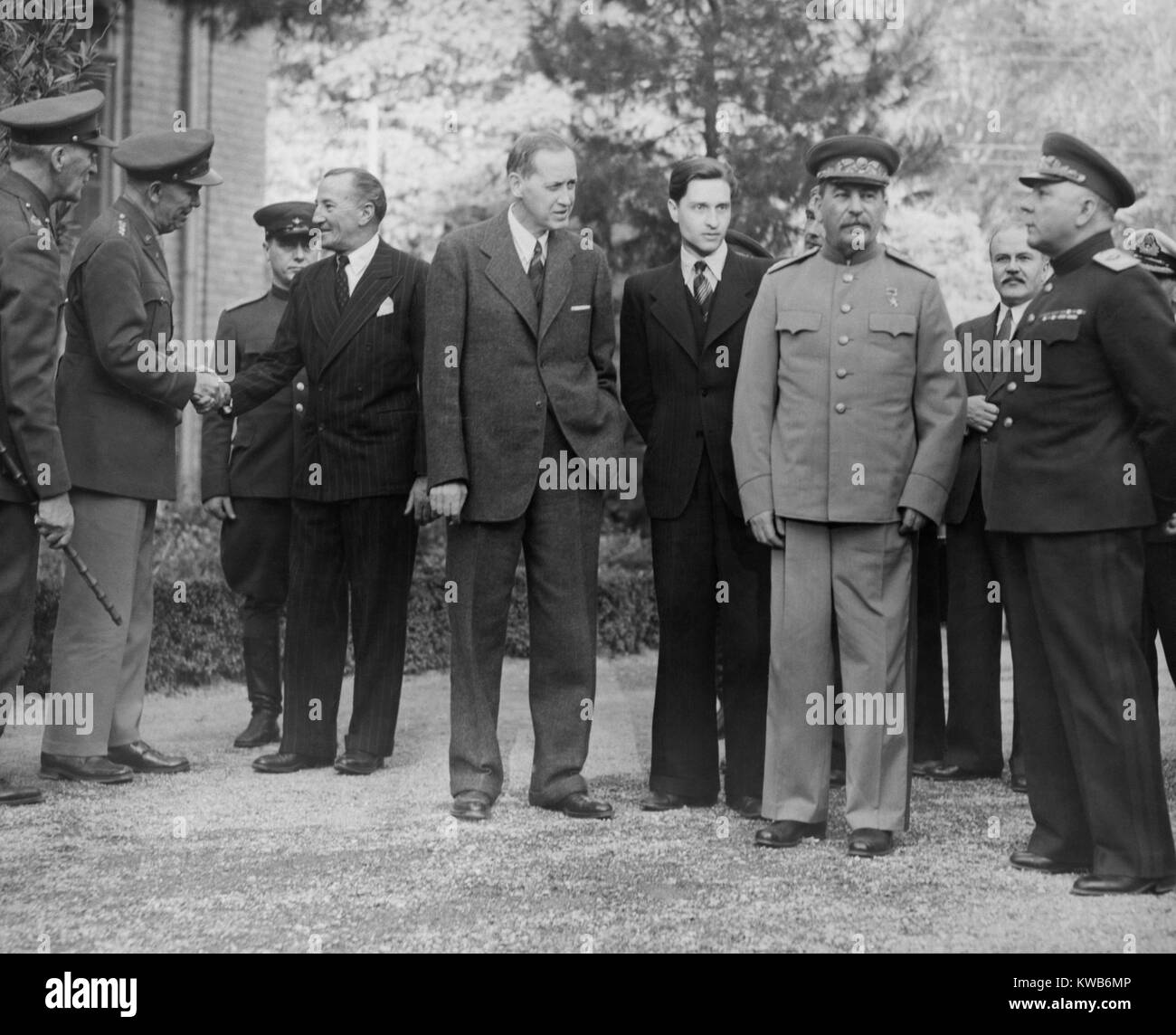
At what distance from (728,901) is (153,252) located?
3.74m

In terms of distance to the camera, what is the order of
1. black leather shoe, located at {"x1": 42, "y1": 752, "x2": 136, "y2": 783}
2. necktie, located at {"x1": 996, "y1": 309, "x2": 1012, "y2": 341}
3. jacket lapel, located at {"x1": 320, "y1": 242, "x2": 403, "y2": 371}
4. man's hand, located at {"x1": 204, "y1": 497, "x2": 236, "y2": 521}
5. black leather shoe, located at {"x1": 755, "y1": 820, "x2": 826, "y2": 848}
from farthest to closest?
1. man's hand, located at {"x1": 204, "y1": 497, "x2": 236, "y2": 521}
2. necktie, located at {"x1": 996, "y1": 309, "x2": 1012, "y2": 341}
3. jacket lapel, located at {"x1": 320, "y1": 242, "x2": 403, "y2": 371}
4. black leather shoe, located at {"x1": 42, "y1": 752, "x2": 136, "y2": 783}
5. black leather shoe, located at {"x1": 755, "y1": 820, "x2": 826, "y2": 848}

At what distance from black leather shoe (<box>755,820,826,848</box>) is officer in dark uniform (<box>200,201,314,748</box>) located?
2.83 m

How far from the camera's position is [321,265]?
704 centimetres

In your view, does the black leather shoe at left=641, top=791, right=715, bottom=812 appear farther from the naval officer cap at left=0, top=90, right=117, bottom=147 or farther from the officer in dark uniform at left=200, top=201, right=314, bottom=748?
the naval officer cap at left=0, top=90, right=117, bottom=147

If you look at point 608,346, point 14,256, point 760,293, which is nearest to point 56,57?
point 14,256

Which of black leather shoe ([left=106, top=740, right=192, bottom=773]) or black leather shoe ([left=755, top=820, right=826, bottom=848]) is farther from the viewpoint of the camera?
black leather shoe ([left=106, top=740, right=192, bottom=773])

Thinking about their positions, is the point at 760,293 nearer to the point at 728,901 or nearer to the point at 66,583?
the point at 728,901

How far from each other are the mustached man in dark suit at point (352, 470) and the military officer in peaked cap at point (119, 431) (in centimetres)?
43

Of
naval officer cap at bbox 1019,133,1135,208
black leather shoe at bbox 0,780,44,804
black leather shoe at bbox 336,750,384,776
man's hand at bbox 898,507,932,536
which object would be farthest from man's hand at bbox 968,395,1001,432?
black leather shoe at bbox 0,780,44,804

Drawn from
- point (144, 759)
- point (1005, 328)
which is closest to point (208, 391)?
point (144, 759)

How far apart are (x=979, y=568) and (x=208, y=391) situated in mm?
3311

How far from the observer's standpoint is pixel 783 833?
5570 millimetres

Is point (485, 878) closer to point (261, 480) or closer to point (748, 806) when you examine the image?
point (748, 806)

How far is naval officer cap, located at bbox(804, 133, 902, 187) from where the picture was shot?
220 inches
